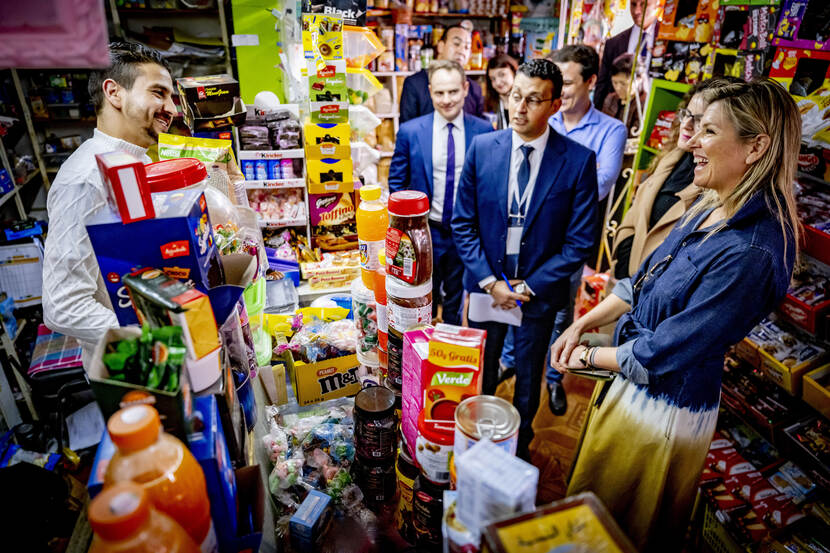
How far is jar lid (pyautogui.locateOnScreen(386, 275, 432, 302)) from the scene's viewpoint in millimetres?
1309

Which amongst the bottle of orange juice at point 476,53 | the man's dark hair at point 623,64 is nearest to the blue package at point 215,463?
the man's dark hair at point 623,64

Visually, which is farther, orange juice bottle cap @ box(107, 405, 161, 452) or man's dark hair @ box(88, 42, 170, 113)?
man's dark hair @ box(88, 42, 170, 113)

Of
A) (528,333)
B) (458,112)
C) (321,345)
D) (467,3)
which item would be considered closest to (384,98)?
(467,3)

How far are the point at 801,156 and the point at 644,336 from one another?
5.24 ft

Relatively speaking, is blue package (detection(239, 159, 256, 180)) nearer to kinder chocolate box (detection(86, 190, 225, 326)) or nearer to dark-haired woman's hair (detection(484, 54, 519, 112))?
kinder chocolate box (detection(86, 190, 225, 326))

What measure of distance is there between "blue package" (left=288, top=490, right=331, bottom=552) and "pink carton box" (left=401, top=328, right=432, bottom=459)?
0.24 metres

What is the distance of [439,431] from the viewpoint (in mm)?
994

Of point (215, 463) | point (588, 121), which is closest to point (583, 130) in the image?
point (588, 121)

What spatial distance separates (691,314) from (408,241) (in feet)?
2.73

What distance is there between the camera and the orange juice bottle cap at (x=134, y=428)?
2.18 ft

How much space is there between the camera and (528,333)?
2.59m

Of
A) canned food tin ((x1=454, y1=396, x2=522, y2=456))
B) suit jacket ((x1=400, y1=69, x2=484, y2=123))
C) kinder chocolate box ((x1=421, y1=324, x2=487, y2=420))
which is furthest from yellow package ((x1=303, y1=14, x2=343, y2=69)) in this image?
canned food tin ((x1=454, y1=396, x2=522, y2=456))

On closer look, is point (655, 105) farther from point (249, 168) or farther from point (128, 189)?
point (128, 189)

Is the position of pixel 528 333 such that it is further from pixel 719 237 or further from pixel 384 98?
pixel 384 98
